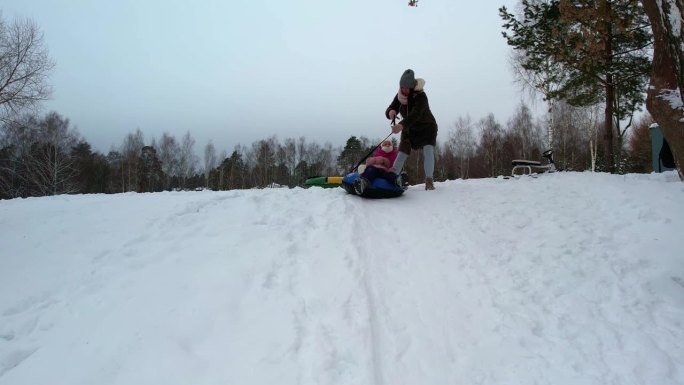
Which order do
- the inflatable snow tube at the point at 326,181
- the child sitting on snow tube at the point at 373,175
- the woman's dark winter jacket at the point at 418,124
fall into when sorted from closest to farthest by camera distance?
the child sitting on snow tube at the point at 373,175
the woman's dark winter jacket at the point at 418,124
the inflatable snow tube at the point at 326,181

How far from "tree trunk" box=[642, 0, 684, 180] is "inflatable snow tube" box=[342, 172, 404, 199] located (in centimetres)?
355

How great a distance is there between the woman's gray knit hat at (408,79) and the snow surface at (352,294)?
255 cm

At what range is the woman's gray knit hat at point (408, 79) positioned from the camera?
6.57m

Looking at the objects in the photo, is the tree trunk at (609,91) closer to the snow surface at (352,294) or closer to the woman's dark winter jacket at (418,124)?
the woman's dark winter jacket at (418,124)

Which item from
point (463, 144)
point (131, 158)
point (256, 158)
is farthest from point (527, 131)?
point (131, 158)

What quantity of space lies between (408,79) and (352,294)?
14.7 feet

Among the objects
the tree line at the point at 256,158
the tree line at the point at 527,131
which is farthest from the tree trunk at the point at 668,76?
the tree line at the point at 256,158

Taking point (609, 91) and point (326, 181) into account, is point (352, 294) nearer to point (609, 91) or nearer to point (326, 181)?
point (326, 181)

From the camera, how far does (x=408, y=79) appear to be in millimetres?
6586

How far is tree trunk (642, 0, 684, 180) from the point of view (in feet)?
10.3

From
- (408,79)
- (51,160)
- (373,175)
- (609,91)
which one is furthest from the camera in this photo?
(51,160)

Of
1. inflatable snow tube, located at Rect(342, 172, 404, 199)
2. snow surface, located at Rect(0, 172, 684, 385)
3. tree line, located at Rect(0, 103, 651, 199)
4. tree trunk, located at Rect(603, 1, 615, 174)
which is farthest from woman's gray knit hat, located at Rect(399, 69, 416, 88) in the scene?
tree line, located at Rect(0, 103, 651, 199)

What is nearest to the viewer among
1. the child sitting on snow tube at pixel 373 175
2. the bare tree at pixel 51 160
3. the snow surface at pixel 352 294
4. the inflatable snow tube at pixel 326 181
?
the snow surface at pixel 352 294

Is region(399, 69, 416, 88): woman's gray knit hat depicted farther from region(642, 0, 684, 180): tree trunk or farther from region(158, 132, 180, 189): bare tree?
region(158, 132, 180, 189): bare tree
